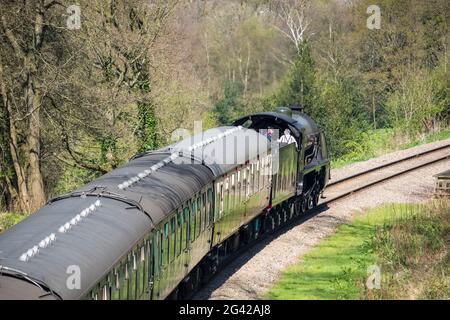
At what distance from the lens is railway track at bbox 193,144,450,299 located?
28078 millimetres

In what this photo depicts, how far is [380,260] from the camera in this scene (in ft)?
67.5

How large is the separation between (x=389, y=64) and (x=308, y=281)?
46721mm

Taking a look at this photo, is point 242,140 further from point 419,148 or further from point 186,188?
point 419,148

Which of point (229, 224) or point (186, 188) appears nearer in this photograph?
point (186, 188)

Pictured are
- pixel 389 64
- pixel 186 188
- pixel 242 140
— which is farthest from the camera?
pixel 389 64

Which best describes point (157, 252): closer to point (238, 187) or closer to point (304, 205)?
point (238, 187)

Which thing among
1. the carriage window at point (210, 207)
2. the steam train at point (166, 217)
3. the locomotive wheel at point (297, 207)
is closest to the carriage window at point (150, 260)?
the steam train at point (166, 217)

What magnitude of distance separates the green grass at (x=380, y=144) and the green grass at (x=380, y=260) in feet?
56.5

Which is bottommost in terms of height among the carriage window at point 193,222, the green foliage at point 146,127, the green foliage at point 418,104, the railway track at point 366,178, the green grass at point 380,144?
the carriage window at point 193,222

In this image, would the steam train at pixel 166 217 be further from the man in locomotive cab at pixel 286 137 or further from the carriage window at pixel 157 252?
the man in locomotive cab at pixel 286 137

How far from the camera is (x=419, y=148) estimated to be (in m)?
41.7

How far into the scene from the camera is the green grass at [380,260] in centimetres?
1778

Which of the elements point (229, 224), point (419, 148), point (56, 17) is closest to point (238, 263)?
point (229, 224)
